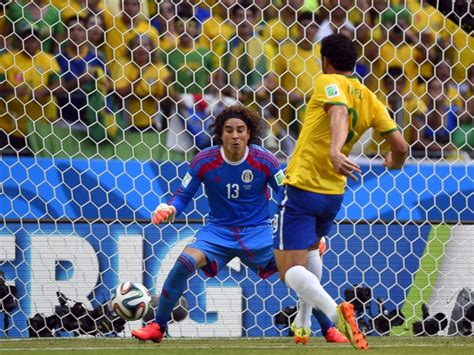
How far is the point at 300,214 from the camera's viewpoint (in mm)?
5996

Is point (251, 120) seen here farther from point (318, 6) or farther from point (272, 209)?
point (318, 6)

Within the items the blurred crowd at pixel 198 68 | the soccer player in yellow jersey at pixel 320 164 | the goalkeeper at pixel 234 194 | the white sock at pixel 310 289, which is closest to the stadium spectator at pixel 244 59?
the blurred crowd at pixel 198 68

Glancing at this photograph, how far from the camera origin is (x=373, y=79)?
28.6 ft

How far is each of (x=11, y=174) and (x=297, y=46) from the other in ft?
7.77

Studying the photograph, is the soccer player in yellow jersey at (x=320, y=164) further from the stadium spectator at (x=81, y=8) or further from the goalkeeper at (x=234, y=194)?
the stadium spectator at (x=81, y=8)

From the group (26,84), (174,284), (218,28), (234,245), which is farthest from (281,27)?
(174,284)

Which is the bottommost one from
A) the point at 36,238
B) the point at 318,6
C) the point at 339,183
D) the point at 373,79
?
the point at 36,238

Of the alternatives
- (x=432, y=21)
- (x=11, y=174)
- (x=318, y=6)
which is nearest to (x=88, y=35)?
(x=11, y=174)

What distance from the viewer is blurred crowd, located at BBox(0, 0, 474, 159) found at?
834cm

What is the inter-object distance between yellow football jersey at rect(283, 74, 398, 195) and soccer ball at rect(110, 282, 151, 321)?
4.81 ft

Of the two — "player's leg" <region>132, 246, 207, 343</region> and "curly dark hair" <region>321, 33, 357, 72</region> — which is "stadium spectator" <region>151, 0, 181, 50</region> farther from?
"curly dark hair" <region>321, 33, 357, 72</region>

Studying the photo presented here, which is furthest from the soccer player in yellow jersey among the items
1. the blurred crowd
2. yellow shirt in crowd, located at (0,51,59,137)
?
yellow shirt in crowd, located at (0,51,59,137)

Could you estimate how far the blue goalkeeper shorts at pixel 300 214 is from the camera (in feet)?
19.6

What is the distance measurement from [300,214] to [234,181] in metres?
1.33
